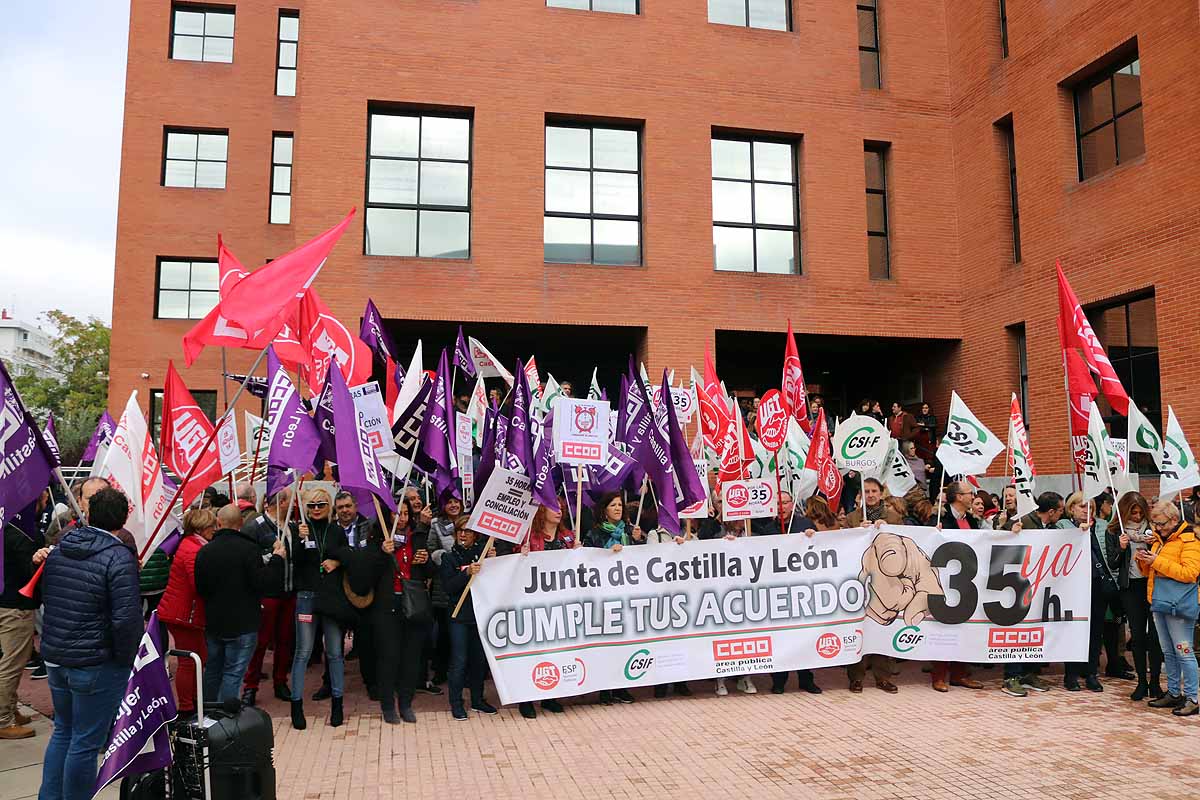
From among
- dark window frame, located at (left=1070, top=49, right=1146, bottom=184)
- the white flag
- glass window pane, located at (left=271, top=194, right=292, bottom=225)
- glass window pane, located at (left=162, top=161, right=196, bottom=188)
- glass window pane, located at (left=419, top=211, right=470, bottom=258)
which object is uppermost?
glass window pane, located at (left=162, top=161, right=196, bottom=188)

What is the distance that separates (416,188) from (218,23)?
560 inches

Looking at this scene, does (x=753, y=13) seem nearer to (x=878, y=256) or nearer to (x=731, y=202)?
(x=731, y=202)

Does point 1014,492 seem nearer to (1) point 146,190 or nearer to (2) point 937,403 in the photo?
(2) point 937,403

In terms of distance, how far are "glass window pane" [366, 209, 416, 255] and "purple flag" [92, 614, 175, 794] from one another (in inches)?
519

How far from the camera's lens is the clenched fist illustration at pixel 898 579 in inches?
339

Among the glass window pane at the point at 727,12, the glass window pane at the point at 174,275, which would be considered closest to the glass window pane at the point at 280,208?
the glass window pane at the point at 174,275

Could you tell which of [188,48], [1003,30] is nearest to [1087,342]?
[1003,30]

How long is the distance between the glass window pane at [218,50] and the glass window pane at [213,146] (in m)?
2.30

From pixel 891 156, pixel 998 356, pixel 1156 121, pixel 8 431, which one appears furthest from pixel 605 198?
pixel 8 431

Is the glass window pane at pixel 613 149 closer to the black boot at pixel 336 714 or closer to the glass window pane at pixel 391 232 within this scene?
the glass window pane at pixel 391 232

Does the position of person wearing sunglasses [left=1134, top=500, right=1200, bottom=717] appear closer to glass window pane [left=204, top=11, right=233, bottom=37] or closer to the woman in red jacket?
the woman in red jacket

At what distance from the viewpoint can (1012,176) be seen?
17766 millimetres

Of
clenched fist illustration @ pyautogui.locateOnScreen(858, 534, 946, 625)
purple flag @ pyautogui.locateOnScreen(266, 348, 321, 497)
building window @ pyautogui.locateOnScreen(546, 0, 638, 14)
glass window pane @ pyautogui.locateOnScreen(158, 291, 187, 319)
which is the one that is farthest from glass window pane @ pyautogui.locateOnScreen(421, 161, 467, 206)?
glass window pane @ pyautogui.locateOnScreen(158, 291, 187, 319)

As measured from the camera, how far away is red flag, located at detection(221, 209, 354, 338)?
7797mm
